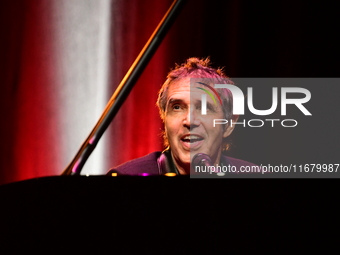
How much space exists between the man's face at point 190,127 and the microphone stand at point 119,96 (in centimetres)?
27

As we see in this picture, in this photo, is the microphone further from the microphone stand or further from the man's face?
the man's face

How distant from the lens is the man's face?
61.7 inches

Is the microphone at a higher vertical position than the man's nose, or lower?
lower

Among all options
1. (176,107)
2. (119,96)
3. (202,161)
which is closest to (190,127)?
(176,107)

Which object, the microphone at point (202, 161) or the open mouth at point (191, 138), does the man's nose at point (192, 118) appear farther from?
the microphone at point (202, 161)

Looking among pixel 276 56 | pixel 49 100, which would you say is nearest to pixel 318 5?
pixel 276 56

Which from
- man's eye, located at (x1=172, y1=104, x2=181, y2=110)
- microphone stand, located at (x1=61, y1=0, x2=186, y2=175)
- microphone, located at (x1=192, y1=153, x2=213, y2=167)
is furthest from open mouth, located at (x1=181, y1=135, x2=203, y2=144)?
microphone, located at (x1=192, y1=153, x2=213, y2=167)

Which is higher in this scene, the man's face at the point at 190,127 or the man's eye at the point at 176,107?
the man's eye at the point at 176,107

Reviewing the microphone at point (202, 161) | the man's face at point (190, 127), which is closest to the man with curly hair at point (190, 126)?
the man's face at point (190, 127)

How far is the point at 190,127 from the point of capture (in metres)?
1.59

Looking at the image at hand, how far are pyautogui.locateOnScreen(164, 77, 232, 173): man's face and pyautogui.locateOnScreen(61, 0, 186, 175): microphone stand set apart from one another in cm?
27

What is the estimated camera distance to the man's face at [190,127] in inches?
61.7

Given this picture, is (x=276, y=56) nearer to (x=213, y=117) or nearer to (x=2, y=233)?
(x=213, y=117)

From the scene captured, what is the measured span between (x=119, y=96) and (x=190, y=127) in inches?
13.5
